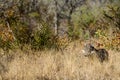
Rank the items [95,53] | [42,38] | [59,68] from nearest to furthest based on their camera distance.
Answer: [59,68]
[95,53]
[42,38]

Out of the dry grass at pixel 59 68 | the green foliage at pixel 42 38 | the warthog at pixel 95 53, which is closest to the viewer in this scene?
the dry grass at pixel 59 68

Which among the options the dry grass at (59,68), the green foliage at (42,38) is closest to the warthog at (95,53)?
the dry grass at (59,68)

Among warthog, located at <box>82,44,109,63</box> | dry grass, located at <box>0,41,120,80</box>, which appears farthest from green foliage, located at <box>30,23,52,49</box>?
warthog, located at <box>82,44,109,63</box>

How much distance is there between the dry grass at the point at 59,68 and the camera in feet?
23.4

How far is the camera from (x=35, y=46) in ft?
34.2

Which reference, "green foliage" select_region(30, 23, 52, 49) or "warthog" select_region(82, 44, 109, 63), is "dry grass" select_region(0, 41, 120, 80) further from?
"green foliage" select_region(30, 23, 52, 49)

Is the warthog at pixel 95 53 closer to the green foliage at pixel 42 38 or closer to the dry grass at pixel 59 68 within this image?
the dry grass at pixel 59 68

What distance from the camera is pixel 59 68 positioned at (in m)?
7.83

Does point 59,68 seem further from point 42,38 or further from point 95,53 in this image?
point 42,38

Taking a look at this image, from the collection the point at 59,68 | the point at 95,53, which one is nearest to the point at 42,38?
the point at 95,53

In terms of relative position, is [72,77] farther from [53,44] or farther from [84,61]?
[53,44]

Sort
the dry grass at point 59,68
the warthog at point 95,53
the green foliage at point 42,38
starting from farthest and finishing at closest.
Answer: the green foliage at point 42,38 < the warthog at point 95,53 < the dry grass at point 59,68

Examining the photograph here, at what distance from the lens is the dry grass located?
23.4 ft

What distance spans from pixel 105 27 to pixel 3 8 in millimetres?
5547
